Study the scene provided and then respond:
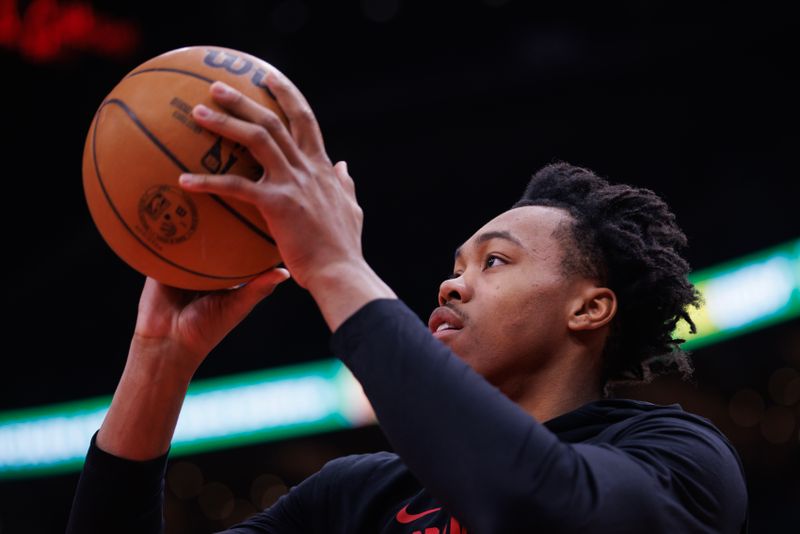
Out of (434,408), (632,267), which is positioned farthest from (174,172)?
(632,267)

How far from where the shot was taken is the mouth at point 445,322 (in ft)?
7.80

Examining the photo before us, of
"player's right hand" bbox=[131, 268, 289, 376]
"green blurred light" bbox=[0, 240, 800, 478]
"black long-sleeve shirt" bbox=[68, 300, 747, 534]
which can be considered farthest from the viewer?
"green blurred light" bbox=[0, 240, 800, 478]

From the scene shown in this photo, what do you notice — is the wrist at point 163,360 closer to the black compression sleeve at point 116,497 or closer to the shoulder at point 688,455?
the black compression sleeve at point 116,497

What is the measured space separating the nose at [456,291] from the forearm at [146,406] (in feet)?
2.21

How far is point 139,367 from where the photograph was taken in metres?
2.31

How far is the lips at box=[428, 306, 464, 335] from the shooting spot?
2383 mm

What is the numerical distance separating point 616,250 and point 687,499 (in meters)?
0.93

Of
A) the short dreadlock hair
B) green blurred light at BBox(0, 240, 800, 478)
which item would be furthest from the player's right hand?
green blurred light at BBox(0, 240, 800, 478)

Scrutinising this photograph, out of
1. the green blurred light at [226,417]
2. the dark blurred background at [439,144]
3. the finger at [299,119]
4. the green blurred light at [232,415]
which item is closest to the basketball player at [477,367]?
the finger at [299,119]

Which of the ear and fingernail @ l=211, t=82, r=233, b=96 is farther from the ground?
fingernail @ l=211, t=82, r=233, b=96

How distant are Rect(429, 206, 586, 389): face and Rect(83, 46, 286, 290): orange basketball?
59 centimetres

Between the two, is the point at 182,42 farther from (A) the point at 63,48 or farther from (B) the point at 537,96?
(B) the point at 537,96

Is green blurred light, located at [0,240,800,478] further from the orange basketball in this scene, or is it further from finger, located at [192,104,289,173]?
finger, located at [192,104,289,173]

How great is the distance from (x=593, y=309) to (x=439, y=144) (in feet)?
32.0
